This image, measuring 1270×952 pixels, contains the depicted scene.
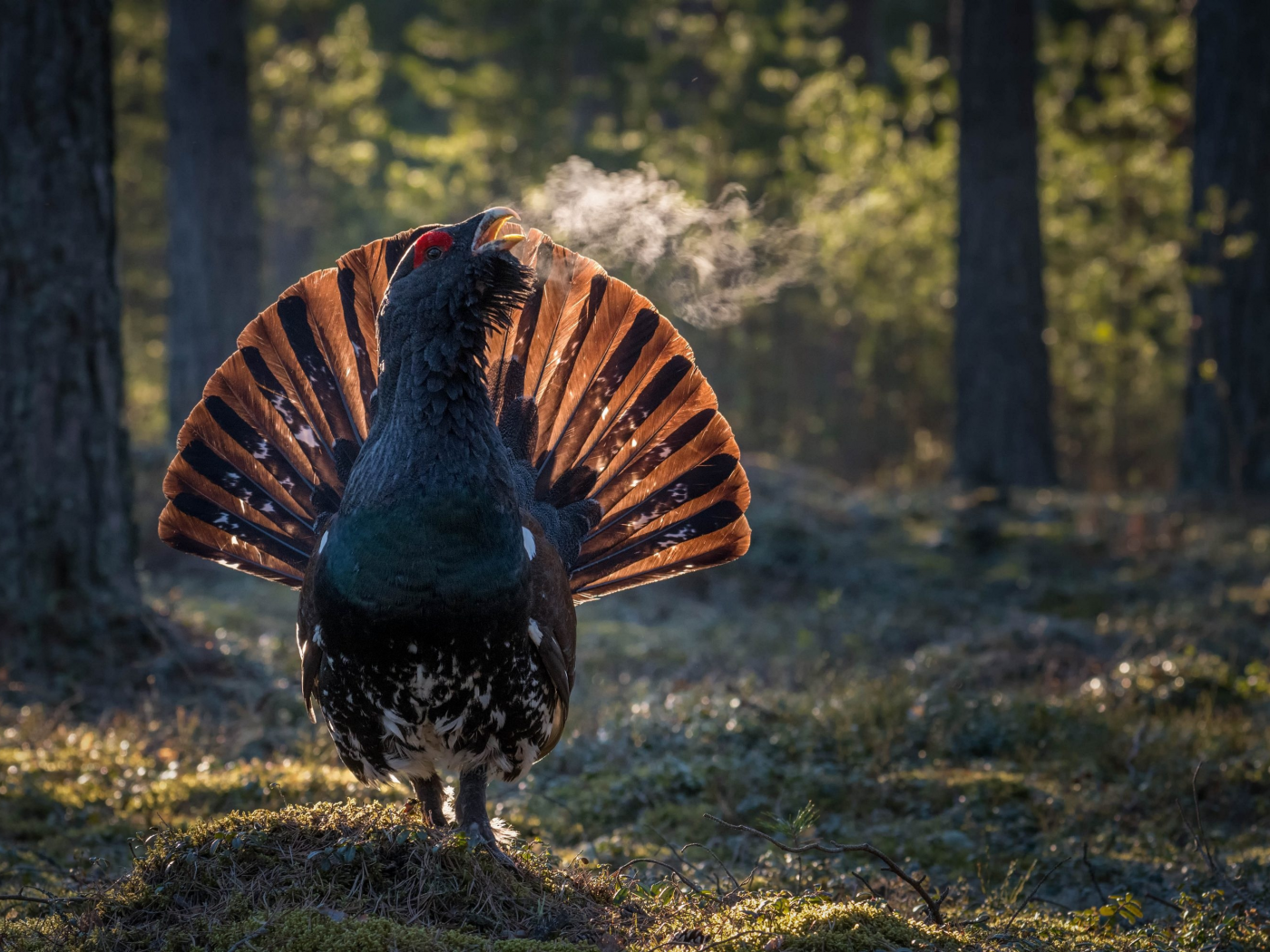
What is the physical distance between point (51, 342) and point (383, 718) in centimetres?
380

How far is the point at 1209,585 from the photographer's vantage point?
8.79 m

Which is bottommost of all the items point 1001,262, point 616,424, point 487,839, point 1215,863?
point 1215,863

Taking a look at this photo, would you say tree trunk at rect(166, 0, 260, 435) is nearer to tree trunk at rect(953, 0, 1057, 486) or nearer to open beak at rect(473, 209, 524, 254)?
tree trunk at rect(953, 0, 1057, 486)

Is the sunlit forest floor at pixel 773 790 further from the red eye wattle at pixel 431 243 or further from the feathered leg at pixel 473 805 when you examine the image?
the red eye wattle at pixel 431 243

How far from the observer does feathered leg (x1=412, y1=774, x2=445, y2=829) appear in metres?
3.84

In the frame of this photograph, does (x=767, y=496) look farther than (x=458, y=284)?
Yes

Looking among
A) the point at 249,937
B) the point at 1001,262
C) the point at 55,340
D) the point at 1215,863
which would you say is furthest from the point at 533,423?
the point at 1001,262

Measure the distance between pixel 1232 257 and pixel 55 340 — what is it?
9759 mm

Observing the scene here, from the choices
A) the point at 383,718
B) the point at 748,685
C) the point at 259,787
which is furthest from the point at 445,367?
the point at 748,685

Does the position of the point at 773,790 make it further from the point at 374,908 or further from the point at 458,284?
the point at 458,284

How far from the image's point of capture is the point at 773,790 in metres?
5.00

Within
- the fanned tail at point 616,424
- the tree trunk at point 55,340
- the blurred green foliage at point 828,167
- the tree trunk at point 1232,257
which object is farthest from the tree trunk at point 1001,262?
the tree trunk at point 55,340

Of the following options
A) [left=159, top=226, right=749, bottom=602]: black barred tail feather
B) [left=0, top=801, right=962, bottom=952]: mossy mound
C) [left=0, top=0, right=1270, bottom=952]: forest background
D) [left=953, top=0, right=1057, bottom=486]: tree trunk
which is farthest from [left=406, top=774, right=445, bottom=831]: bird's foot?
[left=953, top=0, right=1057, bottom=486]: tree trunk

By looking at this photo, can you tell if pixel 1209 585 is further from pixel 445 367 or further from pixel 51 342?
pixel 51 342
